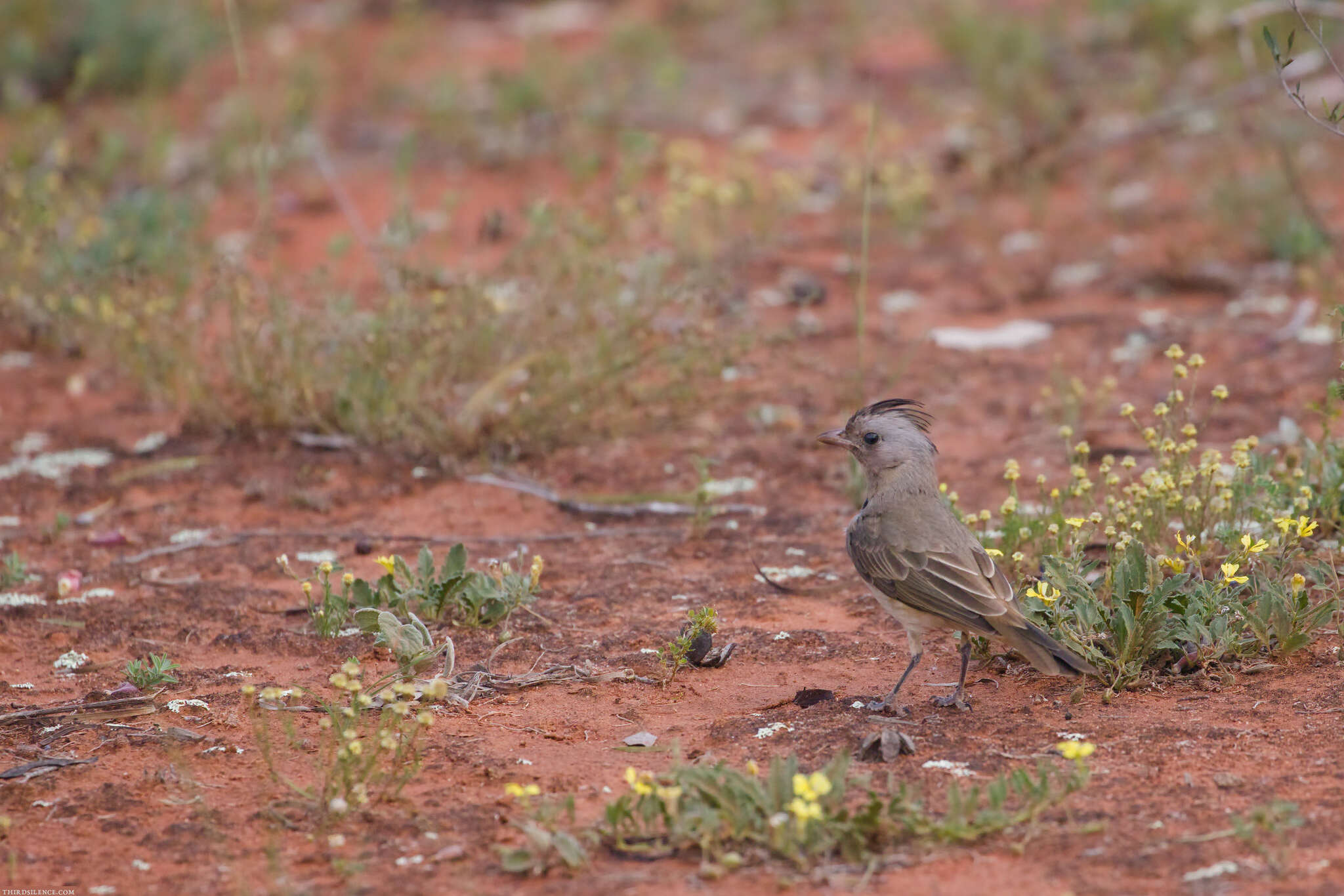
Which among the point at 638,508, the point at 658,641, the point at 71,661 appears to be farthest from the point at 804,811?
the point at 638,508

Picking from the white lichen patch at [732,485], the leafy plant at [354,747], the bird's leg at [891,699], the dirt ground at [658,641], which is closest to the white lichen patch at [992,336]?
the dirt ground at [658,641]

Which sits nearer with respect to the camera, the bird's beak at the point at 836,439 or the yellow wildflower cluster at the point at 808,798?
the yellow wildflower cluster at the point at 808,798

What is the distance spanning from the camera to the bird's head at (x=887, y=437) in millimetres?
5105

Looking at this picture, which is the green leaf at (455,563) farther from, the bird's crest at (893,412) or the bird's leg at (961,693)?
the bird's leg at (961,693)

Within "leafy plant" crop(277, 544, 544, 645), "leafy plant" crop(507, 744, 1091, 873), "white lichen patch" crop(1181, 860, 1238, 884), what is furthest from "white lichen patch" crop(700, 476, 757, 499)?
"white lichen patch" crop(1181, 860, 1238, 884)

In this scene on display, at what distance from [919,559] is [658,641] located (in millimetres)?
1018

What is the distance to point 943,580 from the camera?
4.47 m

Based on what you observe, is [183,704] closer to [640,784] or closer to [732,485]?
[640,784]

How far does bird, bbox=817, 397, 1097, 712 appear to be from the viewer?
14.1ft

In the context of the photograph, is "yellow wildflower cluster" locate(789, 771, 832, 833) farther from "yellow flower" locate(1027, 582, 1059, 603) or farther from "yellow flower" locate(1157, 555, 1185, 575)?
"yellow flower" locate(1157, 555, 1185, 575)

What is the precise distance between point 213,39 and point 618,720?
10586mm

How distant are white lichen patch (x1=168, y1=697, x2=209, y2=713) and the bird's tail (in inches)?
94.5

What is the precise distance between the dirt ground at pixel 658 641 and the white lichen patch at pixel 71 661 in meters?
0.06

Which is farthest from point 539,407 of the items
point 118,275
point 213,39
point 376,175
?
point 213,39
